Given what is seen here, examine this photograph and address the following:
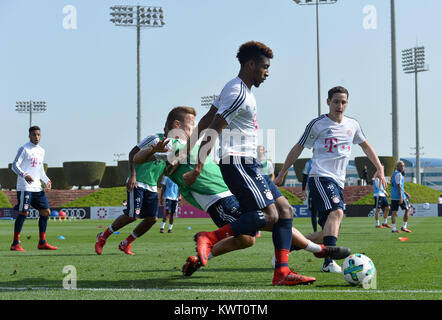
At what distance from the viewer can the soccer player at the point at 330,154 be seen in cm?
722

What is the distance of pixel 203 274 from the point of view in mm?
7086

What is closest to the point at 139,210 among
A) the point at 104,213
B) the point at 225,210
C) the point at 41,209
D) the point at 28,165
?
the point at 41,209

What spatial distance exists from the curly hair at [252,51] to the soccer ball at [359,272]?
6.86 ft

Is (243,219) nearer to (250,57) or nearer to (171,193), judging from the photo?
(250,57)

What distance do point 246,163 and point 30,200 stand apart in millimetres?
7017

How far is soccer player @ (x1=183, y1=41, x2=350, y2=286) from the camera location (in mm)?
5570

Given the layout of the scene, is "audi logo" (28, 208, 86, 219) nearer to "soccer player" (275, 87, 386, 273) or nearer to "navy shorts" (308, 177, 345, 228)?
"soccer player" (275, 87, 386, 273)

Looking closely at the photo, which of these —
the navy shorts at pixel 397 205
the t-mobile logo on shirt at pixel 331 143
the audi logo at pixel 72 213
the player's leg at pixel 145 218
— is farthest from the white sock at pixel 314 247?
the audi logo at pixel 72 213

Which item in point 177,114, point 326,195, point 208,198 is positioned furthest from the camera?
point 326,195

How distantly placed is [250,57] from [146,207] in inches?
197

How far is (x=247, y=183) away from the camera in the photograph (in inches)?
221

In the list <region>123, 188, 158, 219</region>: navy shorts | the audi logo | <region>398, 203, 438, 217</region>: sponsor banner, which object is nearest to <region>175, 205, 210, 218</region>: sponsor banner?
the audi logo

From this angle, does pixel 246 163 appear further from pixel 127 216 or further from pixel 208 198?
pixel 127 216

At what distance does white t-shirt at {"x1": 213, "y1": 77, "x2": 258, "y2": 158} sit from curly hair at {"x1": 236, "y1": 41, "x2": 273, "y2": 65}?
0.81 feet
